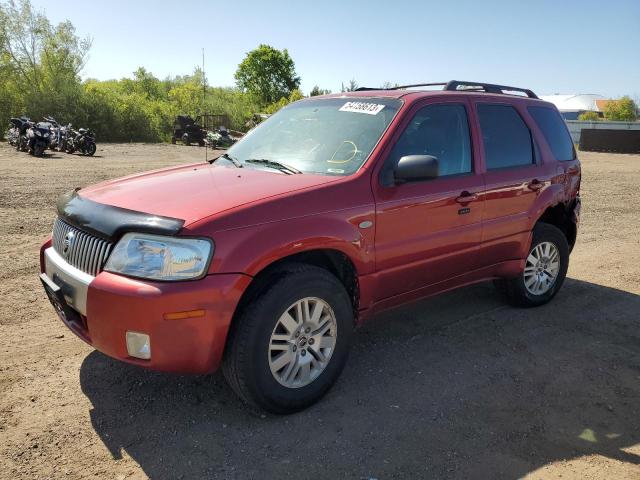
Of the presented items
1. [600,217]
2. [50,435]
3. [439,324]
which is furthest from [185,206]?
[600,217]

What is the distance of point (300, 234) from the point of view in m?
2.99

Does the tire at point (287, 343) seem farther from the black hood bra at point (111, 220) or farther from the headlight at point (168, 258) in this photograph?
the black hood bra at point (111, 220)

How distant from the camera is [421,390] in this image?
3.50 meters

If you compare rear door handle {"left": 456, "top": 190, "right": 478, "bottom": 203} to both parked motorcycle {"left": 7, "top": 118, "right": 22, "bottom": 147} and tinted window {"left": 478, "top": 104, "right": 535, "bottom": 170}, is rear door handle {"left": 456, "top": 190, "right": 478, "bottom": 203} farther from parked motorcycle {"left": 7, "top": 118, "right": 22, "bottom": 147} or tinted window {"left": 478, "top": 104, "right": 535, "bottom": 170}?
parked motorcycle {"left": 7, "top": 118, "right": 22, "bottom": 147}

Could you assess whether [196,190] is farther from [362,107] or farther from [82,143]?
[82,143]

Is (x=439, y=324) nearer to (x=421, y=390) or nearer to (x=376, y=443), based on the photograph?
(x=421, y=390)

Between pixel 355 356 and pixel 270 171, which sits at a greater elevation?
pixel 270 171

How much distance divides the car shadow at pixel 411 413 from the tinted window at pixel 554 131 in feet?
5.79

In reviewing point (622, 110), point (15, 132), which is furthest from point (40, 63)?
point (622, 110)

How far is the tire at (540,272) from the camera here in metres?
4.90


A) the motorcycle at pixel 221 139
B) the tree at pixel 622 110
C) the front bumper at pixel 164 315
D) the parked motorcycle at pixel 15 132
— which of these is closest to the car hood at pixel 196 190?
the front bumper at pixel 164 315

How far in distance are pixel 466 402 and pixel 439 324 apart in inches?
50.6

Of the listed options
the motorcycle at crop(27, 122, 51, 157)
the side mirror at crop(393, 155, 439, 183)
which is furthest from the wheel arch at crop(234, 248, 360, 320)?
the motorcycle at crop(27, 122, 51, 157)

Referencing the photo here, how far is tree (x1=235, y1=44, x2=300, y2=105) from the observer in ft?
233
